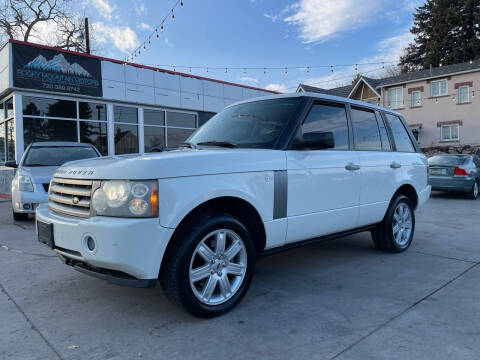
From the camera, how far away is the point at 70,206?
117 inches

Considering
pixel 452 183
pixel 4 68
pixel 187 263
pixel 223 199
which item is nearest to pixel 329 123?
pixel 223 199

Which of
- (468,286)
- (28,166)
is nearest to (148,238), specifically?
(468,286)

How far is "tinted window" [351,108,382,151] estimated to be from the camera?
4301mm

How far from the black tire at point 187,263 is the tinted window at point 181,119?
1498cm

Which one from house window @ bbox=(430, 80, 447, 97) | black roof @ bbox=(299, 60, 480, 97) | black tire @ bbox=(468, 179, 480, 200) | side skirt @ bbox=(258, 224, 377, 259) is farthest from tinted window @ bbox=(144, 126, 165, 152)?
house window @ bbox=(430, 80, 447, 97)

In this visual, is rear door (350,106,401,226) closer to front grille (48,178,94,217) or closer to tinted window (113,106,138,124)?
front grille (48,178,94,217)

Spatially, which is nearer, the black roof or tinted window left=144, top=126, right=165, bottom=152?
tinted window left=144, top=126, right=165, bottom=152

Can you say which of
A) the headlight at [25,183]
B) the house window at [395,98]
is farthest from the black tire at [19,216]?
the house window at [395,98]

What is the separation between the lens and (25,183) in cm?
681

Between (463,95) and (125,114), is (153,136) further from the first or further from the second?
(463,95)

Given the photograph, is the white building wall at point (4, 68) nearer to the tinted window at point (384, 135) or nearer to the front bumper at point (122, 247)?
the front bumper at point (122, 247)

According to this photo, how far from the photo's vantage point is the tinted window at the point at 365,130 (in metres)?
4.30

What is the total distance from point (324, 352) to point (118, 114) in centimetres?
1456

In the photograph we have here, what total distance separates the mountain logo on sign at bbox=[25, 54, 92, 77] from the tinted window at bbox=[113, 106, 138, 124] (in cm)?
180
